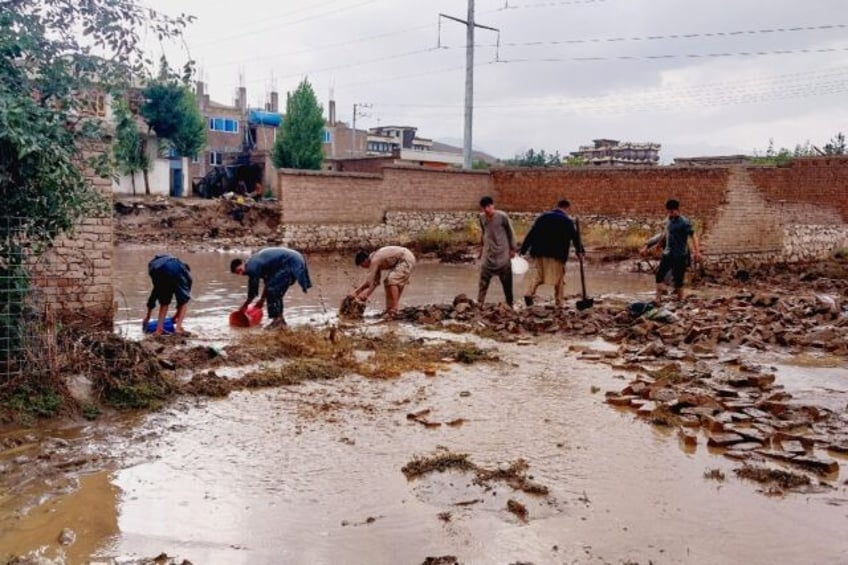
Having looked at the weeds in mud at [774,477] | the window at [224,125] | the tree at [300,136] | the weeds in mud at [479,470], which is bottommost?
the weeds in mud at [774,477]

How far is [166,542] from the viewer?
3.99m

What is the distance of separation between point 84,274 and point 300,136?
35864 millimetres

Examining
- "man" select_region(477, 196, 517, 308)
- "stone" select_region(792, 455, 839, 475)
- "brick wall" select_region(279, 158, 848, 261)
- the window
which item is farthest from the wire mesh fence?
the window

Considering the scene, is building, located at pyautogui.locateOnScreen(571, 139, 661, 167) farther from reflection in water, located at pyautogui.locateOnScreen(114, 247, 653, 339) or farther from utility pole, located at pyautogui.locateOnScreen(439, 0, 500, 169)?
reflection in water, located at pyautogui.locateOnScreen(114, 247, 653, 339)

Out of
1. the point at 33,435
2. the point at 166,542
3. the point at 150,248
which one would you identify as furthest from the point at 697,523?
the point at 150,248

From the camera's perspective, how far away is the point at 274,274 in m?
9.89

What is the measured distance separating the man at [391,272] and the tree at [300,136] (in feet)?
103

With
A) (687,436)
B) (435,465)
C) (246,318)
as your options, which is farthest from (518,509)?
(246,318)

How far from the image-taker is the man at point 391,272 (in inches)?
430

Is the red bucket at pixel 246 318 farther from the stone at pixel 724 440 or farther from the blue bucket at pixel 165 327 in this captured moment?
the stone at pixel 724 440

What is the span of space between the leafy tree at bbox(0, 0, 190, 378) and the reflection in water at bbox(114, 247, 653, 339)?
2970 millimetres

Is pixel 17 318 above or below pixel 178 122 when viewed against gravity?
below

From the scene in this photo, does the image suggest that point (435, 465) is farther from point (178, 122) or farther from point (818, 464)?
point (178, 122)

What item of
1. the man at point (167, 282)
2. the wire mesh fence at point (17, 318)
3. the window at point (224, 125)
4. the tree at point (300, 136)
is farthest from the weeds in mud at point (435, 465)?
the window at point (224, 125)
